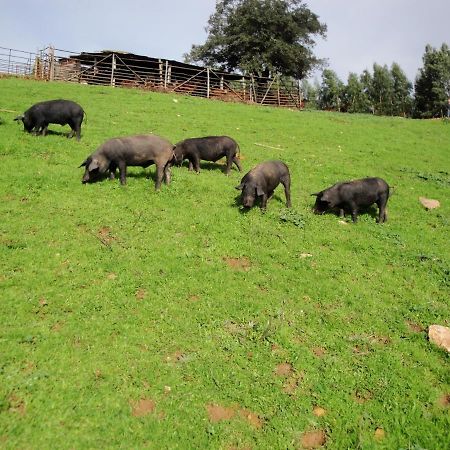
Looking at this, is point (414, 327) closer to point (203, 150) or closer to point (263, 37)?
point (203, 150)

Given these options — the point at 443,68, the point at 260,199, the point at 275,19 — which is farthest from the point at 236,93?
the point at 443,68

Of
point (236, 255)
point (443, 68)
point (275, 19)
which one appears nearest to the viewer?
point (236, 255)

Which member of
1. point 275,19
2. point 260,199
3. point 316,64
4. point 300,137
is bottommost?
point 260,199

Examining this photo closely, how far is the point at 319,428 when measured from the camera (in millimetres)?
5977

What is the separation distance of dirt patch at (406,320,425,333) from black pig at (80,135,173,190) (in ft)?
24.3

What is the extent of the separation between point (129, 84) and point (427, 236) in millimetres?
28838

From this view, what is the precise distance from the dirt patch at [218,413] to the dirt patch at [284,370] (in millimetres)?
1062

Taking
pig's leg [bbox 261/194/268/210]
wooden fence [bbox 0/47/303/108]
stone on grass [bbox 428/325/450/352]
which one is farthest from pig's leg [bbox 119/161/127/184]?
wooden fence [bbox 0/47/303/108]

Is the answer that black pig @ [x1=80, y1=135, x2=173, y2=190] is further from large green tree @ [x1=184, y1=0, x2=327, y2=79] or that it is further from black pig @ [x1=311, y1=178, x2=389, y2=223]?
large green tree @ [x1=184, y1=0, x2=327, y2=79]

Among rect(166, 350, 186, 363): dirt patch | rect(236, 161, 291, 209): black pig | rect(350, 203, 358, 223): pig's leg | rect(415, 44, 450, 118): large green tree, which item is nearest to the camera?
rect(166, 350, 186, 363): dirt patch

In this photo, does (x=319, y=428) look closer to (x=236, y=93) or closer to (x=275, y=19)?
(x=236, y=93)

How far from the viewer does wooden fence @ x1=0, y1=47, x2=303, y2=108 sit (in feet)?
112

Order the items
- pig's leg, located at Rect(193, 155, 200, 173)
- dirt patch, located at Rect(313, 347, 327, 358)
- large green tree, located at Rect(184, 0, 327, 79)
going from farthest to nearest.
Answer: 1. large green tree, located at Rect(184, 0, 327, 79)
2. pig's leg, located at Rect(193, 155, 200, 173)
3. dirt patch, located at Rect(313, 347, 327, 358)

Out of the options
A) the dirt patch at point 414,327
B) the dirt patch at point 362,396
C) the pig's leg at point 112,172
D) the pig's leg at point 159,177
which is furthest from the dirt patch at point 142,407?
the pig's leg at point 112,172
